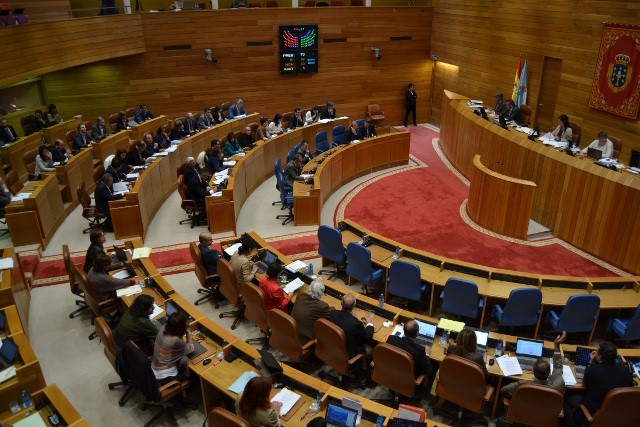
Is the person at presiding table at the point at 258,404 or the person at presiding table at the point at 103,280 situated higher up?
the person at presiding table at the point at 258,404

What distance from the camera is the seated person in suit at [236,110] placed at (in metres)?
15.8

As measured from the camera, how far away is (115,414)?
5.76m

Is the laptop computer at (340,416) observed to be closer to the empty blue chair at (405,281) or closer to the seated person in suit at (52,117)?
the empty blue chair at (405,281)

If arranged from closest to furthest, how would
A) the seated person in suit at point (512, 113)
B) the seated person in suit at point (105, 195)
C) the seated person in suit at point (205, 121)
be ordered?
the seated person in suit at point (105, 195), the seated person in suit at point (512, 113), the seated person in suit at point (205, 121)

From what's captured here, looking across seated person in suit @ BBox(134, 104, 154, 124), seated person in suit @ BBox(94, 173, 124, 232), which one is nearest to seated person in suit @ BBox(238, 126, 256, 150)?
seated person in suit @ BBox(134, 104, 154, 124)

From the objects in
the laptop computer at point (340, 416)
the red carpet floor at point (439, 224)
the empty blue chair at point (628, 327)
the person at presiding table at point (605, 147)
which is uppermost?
the person at presiding table at point (605, 147)

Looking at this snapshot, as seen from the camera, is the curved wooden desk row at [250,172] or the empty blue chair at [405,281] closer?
the empty blue chair at [405,281]

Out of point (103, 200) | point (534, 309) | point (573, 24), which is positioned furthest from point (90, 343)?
point (573, 24)

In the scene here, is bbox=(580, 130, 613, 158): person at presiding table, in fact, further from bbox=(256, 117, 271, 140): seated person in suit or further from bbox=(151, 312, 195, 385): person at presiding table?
bbox=(151, 312, 195, 385): person at presiding table

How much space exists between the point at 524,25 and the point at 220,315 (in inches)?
448

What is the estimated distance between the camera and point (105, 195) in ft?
32.4

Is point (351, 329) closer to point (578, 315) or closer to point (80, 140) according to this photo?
point (578, 315)

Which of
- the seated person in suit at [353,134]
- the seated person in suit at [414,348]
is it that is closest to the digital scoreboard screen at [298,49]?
the seated person in suit at [353,134]

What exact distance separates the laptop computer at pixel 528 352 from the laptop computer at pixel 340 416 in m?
2.09
